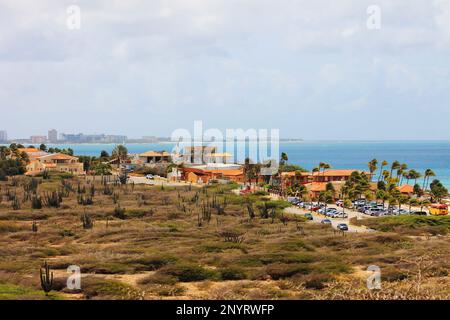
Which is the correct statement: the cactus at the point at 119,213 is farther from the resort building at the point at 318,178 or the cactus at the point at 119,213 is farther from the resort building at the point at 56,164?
the resort building at the point at 56,164

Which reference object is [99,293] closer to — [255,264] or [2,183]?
[255,264]

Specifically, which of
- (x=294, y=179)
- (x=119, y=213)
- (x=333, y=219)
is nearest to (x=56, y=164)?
(x=294, y=179)

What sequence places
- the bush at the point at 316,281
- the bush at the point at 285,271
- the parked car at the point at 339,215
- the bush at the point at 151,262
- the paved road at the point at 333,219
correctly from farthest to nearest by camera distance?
the parked car at the point at 339,215, the paved road at the point at 333,219, the bush at the point at 151,262, the bush at the point at 285,271, the bush at the point at 316,281

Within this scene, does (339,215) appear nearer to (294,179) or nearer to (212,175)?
(294,179)

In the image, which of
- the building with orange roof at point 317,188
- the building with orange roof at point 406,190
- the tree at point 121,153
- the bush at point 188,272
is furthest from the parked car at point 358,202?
the tree at point 121,153

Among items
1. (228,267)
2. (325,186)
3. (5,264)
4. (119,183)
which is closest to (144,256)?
(228,267)

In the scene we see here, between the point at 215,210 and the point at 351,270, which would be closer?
the point at 351,270
